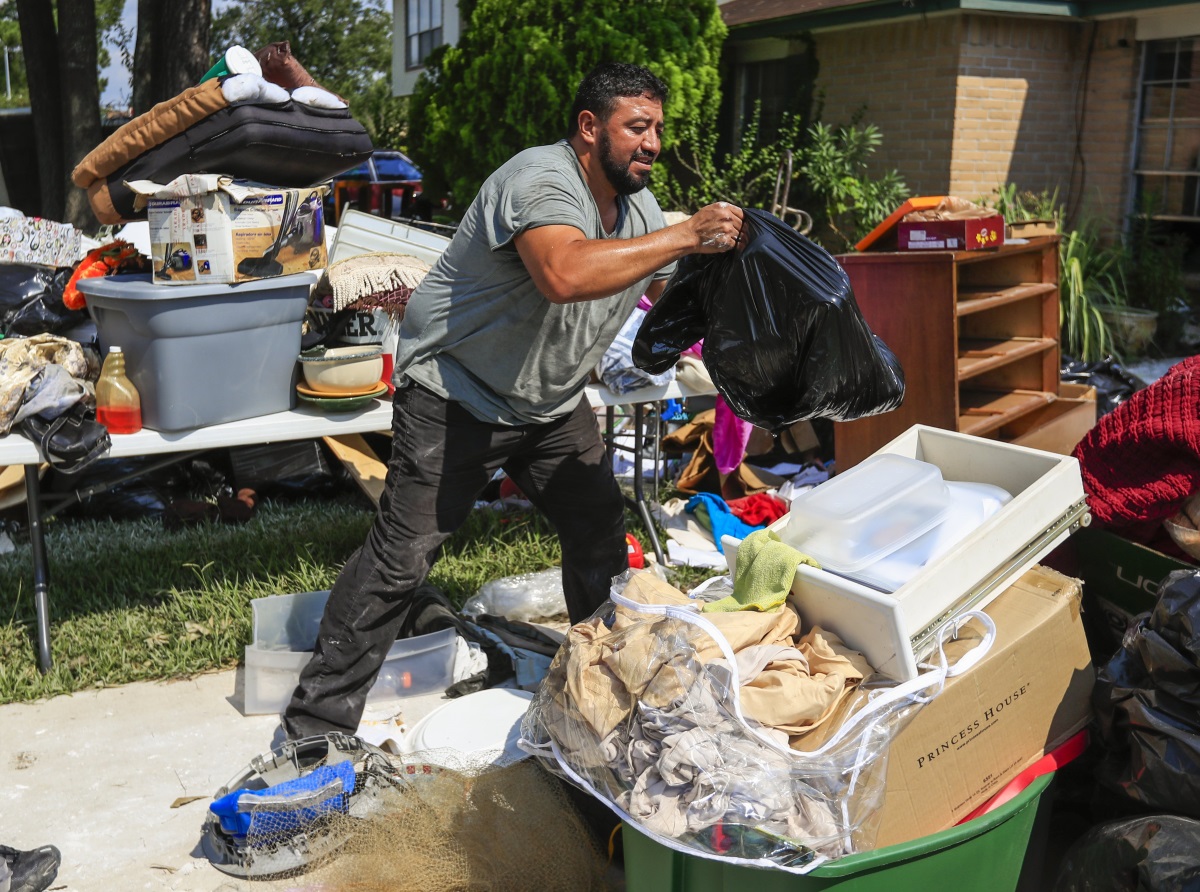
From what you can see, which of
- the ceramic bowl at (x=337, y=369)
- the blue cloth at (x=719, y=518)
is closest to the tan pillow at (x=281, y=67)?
the ceramic bowl at (x=337, y=369)

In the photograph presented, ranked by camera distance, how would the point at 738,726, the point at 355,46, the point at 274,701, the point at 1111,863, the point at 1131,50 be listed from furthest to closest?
the point at 355,46 → the point at 1131,50 → the point at 274,701 → the point at 1111,863 → the point at 738,726

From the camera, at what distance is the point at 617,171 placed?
3238 millimetres

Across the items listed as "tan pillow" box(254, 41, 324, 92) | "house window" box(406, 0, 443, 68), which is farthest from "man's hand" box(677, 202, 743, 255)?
"house window" box(406, 0, 443, 68)

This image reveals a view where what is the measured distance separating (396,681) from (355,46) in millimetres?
35625

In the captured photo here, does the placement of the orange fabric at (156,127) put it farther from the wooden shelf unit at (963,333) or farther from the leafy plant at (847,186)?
the leafy plant at (847,186)

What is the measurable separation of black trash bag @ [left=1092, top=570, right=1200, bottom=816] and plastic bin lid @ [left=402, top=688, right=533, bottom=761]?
1542 mm

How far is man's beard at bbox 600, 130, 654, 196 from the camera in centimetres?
322

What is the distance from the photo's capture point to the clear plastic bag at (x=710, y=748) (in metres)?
2.09

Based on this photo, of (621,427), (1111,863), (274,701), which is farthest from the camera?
(621,427)

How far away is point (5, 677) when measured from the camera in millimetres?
3975

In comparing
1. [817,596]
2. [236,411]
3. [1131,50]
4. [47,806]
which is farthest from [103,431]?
[1131,50]

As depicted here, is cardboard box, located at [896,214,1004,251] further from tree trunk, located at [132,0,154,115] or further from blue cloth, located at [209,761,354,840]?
tree trunk, located at [132,0,154,115]

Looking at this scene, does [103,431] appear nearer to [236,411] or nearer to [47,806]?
[236,411]

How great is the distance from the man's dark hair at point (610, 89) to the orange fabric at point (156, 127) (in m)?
1.49
